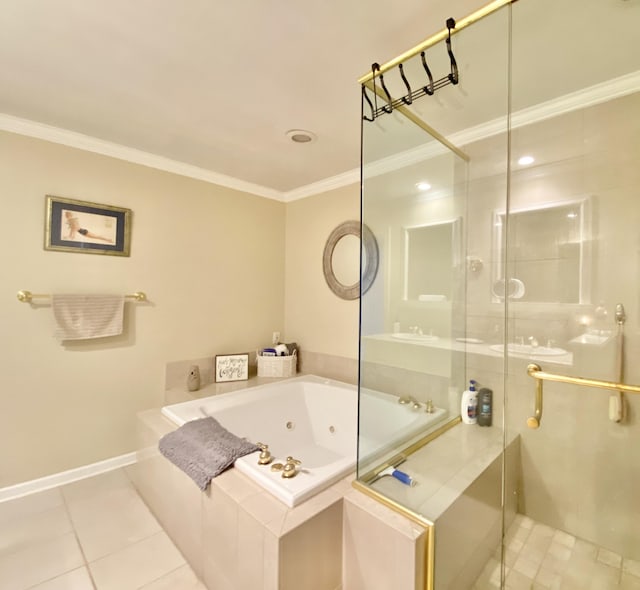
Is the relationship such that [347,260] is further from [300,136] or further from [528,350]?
[528,350]

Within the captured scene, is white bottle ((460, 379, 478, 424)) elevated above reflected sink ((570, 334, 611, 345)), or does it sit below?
below

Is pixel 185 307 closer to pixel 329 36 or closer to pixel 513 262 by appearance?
pixel 329 36

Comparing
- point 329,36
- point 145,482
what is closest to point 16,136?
point 329,36

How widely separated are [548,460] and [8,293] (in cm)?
320

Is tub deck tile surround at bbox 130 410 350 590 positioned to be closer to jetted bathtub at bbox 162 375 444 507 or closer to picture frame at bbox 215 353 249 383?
jetted bathtub at bbox 162 375 444 507

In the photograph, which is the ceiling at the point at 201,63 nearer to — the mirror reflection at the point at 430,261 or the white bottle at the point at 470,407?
the mirror reflection at the point at 430,261

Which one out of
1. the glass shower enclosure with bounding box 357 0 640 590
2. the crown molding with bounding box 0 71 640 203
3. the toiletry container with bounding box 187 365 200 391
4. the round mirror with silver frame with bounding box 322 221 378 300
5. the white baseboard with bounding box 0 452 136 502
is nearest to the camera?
the glass shower enclosure with bounding box 357 0 640 590

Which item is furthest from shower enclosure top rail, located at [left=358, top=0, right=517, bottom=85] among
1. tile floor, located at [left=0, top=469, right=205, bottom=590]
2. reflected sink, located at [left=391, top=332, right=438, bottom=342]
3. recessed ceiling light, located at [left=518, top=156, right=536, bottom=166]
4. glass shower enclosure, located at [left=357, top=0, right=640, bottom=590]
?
tile floor, located at [left=0, top=469, right=205, bottom=590]

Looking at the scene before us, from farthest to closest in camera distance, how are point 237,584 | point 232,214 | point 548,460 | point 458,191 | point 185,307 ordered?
point 232,214, point 185,307, point 458,191, point 548,460, point 237,584

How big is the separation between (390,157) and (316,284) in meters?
1.35

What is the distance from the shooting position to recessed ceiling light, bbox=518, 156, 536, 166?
1.75 meters

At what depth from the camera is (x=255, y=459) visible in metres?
1.47

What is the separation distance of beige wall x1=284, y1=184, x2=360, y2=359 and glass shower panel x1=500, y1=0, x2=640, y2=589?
125 cm

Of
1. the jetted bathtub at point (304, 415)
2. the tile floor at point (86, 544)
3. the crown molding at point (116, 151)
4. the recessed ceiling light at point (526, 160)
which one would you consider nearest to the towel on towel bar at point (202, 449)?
the jetted bathtub at point (304, 415)
